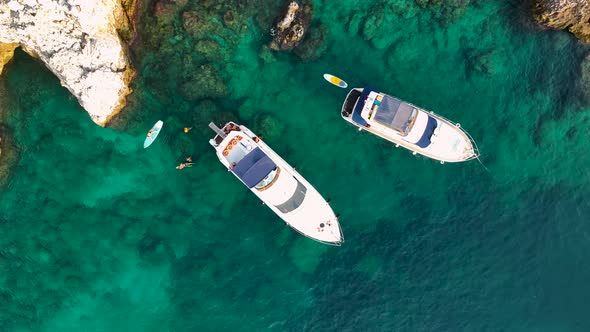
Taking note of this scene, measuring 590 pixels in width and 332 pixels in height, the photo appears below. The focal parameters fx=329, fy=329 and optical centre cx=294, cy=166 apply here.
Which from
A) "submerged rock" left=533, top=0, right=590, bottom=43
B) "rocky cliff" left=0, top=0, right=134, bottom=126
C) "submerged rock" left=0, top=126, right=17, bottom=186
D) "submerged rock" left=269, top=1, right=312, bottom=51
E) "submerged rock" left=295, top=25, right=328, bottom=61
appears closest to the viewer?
"rocky cliff" left=0, top=0, right=134, bottom=126

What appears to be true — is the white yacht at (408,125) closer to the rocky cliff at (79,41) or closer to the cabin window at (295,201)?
the cabin window at (295,201)

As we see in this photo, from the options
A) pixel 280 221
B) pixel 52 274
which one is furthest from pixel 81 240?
pixel 280 221

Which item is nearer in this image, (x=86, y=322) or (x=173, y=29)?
(x=173, y=29)

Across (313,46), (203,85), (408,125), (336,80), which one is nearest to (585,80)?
(408,125)

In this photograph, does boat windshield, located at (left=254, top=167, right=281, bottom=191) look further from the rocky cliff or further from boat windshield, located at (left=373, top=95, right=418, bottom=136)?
the rocky cliff

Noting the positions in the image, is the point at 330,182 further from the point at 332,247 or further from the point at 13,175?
the point at 13,175

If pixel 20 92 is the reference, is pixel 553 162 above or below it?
above

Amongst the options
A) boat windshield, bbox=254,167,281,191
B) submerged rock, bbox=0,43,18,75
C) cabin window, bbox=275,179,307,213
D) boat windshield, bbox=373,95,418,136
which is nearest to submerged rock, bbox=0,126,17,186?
submerged rock, bbox=0,43,18,75

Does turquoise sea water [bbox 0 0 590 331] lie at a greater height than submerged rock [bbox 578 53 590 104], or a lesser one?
lesser
